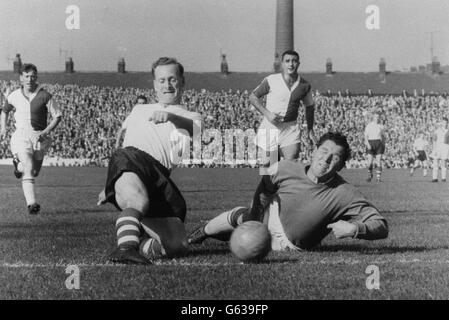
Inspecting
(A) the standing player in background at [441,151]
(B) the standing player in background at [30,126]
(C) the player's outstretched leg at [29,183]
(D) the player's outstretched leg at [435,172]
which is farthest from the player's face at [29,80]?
(A) the standing player in background at [441,151]

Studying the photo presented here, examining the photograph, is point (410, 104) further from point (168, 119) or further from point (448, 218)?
point (168, 119)

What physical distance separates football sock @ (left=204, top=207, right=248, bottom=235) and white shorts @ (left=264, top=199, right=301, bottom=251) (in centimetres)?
25

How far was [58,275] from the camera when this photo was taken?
249 inches

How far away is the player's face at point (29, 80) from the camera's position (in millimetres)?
12219

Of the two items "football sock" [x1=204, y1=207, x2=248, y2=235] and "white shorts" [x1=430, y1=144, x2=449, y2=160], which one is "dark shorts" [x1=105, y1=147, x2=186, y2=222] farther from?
"white shorts" [x1=430, y1=144, x2=449, y2=160]

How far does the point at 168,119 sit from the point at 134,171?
0.54 m

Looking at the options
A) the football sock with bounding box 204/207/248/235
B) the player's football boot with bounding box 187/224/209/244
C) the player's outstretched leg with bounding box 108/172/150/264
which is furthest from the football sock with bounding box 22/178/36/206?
the player's outstretched leg with bounding box 108/172/150/264

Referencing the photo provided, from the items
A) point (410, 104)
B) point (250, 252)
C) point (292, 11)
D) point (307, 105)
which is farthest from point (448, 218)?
point (292, 11)

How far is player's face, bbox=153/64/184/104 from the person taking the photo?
7.45 meters

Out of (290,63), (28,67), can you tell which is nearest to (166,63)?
(290,63)

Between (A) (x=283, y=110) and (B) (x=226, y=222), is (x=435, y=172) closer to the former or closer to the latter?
(A) (x=283, y=110)

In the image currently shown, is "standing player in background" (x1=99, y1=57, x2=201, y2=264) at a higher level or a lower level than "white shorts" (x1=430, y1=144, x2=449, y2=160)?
higher

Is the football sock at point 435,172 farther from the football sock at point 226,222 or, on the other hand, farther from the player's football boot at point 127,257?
the player's football boot at point 127,257

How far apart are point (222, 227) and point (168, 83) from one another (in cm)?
155
